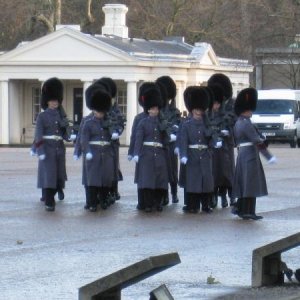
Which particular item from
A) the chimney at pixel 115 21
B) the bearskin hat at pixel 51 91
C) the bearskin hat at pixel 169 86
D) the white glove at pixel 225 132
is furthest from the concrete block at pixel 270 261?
the chimney at pixel 115 21

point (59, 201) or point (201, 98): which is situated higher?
point (201, 98)

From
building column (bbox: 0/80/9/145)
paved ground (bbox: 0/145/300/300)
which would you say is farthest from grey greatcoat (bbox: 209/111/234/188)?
building column (bbox: 0/80/9/145)

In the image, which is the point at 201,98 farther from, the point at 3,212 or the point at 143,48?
the point at 143,48

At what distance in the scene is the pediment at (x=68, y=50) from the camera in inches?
2307

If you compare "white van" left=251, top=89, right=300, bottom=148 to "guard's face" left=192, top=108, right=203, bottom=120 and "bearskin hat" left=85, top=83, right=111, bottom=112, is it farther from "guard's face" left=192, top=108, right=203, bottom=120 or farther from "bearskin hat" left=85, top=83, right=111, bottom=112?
"guard's face" left=192, top=108, right=203, bottom=120

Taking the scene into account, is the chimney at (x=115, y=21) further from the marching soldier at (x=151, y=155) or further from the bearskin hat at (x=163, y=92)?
the marching soldier at (x=151, y=155)

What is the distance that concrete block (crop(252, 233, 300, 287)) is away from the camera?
36.5 ft

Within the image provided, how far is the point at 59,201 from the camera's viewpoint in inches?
799

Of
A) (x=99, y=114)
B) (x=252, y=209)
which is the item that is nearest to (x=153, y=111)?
(x=99, y=114)

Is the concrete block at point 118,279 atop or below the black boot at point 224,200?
atop

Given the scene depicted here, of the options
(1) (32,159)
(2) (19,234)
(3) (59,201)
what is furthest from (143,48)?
(2) (19,234)

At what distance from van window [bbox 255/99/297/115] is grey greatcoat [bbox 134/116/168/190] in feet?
100

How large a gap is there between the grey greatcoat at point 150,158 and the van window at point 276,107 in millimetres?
30545

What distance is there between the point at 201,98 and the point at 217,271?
6572mm
